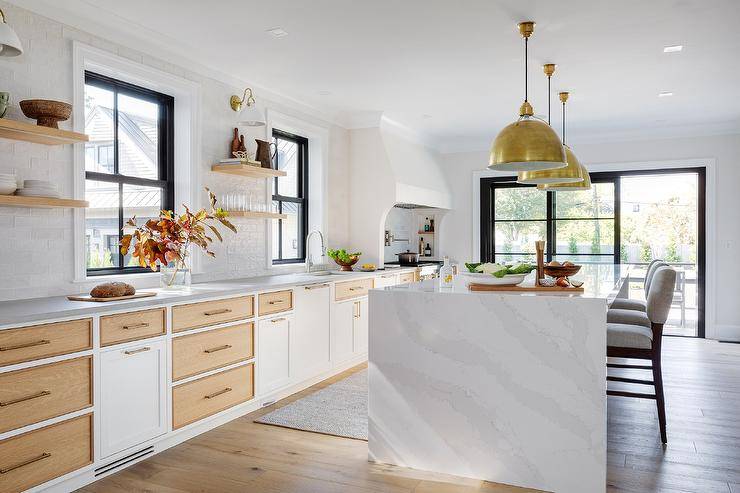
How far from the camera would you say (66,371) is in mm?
2676

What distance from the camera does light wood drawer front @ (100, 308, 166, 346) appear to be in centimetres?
289

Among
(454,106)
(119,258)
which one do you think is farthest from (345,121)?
(119,258)

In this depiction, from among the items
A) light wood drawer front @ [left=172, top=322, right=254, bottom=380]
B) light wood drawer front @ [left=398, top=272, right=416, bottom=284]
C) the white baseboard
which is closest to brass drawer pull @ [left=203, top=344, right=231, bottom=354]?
light wood drawer front @ [left=172, top=322, right=254, bottom=380]

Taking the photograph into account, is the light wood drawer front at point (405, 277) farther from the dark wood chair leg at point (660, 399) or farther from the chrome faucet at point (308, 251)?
the dark wood chair leg at point (660, 399)

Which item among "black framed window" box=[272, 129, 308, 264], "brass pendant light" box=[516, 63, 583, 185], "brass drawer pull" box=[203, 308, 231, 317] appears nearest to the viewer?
"brass drawer pull" box=[203, 308, 231, 317]

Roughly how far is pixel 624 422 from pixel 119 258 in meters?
3.54

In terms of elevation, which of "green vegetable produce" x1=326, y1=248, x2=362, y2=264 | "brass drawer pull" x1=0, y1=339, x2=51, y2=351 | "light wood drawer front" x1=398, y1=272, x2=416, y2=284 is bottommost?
"brass drawer pull" x1=0, y1=339, x2=51, y2=351

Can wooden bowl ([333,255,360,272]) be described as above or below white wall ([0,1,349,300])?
below

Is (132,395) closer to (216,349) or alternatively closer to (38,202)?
(216,349)

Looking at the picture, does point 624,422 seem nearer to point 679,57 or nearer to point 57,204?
point 679,57

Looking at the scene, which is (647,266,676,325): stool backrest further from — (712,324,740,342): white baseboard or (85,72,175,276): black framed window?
(712,324,740,342): white baseboard

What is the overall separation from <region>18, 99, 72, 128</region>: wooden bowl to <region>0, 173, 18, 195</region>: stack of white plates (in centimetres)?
33

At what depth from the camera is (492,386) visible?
9.36 feet

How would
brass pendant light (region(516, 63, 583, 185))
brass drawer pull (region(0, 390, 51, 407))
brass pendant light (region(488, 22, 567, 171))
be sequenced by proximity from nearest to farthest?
brass drawer pull (region(0, 390, 51, 407)) < brass pendant light (region(488, 22, 567, 171)) < brass pendant light (region(516, 63, 583, 185))
